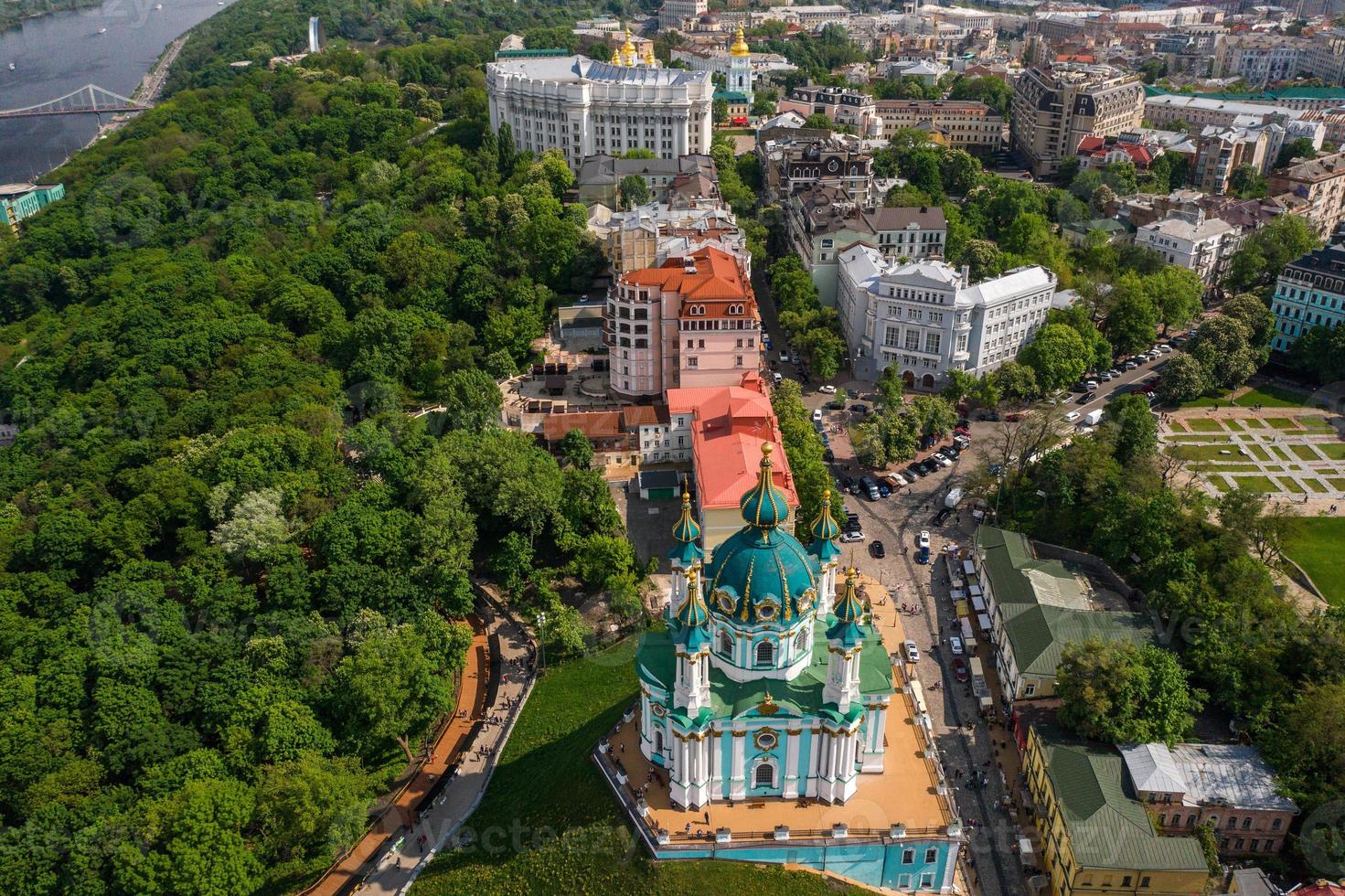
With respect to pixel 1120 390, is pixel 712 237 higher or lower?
higher

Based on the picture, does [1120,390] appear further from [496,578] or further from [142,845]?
[142,845]

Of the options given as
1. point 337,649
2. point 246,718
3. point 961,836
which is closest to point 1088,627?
point 961,836

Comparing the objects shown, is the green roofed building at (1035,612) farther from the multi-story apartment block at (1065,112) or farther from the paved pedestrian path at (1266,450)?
the multi-story apartment block at (1065,112)

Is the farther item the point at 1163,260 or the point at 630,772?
the point at 1163,260

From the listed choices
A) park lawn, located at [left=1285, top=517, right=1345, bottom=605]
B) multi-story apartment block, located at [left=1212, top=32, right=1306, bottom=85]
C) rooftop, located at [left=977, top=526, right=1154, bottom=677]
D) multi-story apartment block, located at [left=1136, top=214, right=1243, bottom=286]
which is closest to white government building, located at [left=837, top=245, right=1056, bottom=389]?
multi-story apartment block, located at [left=1136, top=214, right=1243, bottom=286]

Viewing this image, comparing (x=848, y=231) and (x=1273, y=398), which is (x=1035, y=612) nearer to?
(x=1273, y=398)

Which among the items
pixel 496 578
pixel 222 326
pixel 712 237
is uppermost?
pixel 712 237
